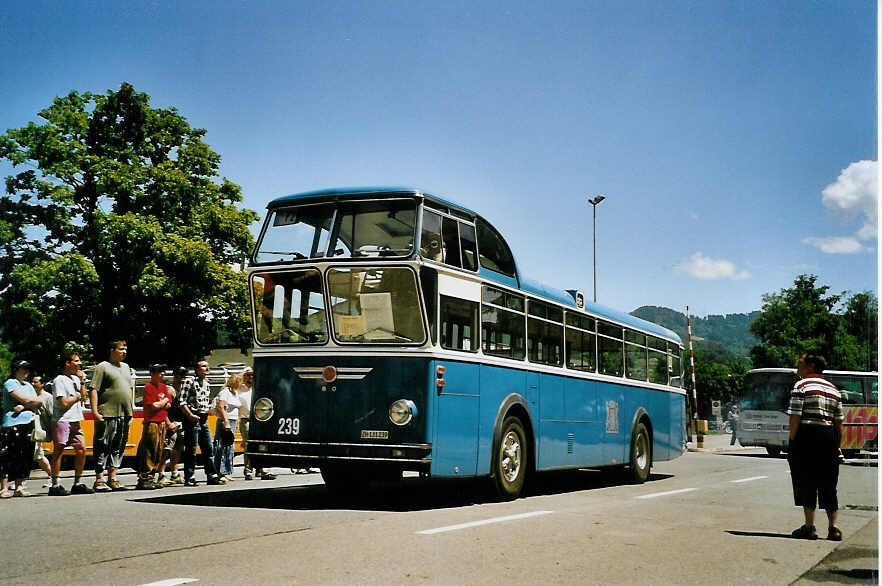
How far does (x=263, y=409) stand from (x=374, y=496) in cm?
224

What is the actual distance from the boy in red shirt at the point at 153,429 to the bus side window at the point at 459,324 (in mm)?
4599

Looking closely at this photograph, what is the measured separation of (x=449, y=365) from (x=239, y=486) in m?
4.60

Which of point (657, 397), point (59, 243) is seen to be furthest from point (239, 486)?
point (59, 243)

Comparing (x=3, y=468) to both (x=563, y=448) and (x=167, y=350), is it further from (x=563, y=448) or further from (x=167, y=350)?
(x=167, y=350)

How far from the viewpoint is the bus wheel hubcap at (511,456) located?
11742 mm

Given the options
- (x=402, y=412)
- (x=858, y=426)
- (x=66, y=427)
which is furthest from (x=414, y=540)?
(x=858, y=426)

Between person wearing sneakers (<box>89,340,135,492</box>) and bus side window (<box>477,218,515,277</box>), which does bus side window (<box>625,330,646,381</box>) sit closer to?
bus side window (<box>477,218,515,277</box>)

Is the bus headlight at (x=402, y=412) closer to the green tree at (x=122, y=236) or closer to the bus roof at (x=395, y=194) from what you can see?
the bus roof at (x=395, y=194)

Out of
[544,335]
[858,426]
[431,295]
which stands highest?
[431,295]

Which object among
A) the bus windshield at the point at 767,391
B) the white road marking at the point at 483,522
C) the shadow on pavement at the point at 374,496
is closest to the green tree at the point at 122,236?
the shadow on pavement at the point at 374,496

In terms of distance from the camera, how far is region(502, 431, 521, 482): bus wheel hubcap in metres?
11.7

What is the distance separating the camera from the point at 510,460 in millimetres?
11891

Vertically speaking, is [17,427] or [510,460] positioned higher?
[17,427]

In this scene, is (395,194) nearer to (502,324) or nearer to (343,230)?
(343,230)
